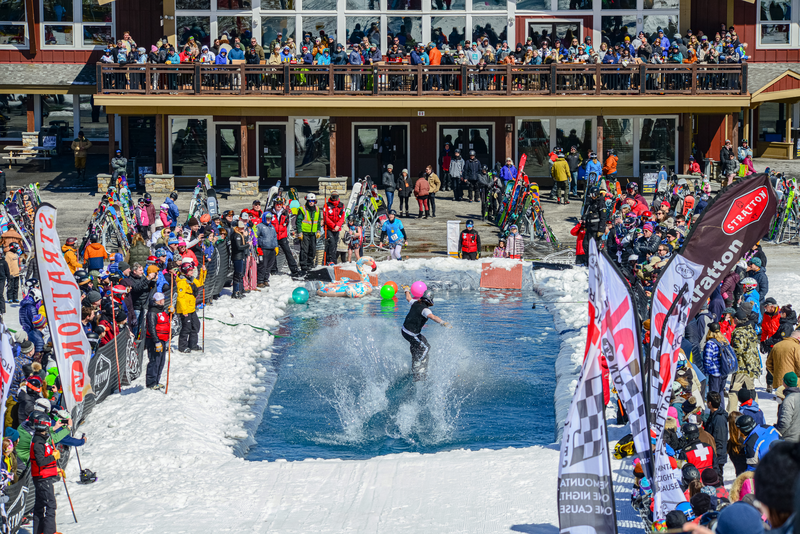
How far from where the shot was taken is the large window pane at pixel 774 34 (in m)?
31.6

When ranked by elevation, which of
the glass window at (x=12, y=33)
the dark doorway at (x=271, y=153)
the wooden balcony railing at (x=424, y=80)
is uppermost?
the glass window at (x=12, y=33)

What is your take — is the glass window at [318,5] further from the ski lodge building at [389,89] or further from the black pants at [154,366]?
the black pants at [154,366]

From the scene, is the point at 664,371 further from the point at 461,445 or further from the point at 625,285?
the point at 461,445

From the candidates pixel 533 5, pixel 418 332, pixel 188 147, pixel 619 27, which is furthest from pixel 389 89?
pixel 418 332

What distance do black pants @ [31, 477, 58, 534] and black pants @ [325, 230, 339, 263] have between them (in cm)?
1295

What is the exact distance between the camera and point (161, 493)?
1005cm

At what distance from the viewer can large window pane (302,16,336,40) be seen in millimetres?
30938

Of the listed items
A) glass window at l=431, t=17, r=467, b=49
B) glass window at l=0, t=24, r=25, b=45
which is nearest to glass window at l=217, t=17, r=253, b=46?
glass window at l=431, t=17, r=467, b=49

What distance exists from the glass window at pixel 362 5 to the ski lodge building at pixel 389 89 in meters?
0.04

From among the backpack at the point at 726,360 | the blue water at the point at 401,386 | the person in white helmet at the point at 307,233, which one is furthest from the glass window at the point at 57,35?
the backpack at the point at 726,360

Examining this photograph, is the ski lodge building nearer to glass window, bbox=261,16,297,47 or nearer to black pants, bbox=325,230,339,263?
glass window, bbox=261,16,297,47

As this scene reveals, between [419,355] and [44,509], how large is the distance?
606 cm

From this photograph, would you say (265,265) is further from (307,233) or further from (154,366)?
(154,366)

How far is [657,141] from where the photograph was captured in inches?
1222
